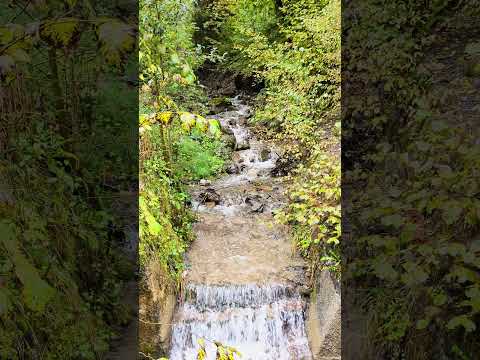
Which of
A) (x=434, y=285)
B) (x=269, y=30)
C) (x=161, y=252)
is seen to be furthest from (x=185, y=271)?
(x=269, y=30)

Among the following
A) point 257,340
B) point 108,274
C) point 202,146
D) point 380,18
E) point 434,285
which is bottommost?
point 257,340

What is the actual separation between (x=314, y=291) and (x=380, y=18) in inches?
140

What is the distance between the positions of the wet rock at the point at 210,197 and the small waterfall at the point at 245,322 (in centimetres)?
214

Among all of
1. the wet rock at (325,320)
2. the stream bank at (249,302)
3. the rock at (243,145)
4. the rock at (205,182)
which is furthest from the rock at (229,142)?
the wet rock at (325,320)

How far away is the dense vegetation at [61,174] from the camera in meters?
0.98

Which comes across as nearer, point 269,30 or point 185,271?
point 185,271

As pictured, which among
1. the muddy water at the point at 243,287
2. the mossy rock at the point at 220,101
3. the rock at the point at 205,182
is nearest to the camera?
the muddy water at the point at 243,287

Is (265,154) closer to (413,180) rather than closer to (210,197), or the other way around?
(210,197)

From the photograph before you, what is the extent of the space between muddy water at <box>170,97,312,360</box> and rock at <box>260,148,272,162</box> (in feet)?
5.23

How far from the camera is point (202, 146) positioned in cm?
847

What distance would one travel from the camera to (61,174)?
293 centimetres

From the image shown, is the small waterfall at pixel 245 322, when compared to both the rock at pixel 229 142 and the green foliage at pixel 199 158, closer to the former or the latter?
the green foliage at pixel 199 158

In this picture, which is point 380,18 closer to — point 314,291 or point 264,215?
point 264,215

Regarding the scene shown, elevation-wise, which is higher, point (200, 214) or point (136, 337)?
point (200, 214)
